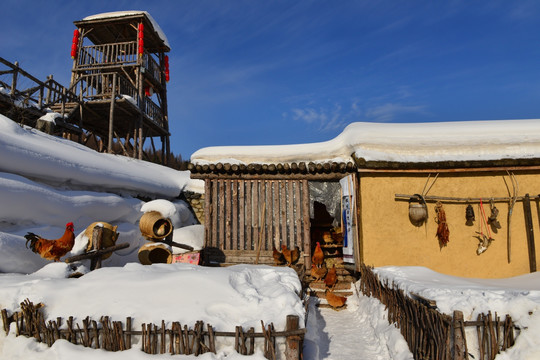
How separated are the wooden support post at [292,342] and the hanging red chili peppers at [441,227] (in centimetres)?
512

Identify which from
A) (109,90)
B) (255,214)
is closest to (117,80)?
(109,90)

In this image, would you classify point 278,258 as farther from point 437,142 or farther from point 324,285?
point 437,142

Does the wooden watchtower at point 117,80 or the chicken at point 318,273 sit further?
the wooden watchtower at point 117,80

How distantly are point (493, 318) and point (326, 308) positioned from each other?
3.88 metres

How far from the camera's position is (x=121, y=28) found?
658 inches

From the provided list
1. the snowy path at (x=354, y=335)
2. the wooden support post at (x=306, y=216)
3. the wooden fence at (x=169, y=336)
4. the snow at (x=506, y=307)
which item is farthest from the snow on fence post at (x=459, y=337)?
the wooden support post at (x=306, y=216)

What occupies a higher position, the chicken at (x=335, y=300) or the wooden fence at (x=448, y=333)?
the wooden fence at (x=448, y=333)

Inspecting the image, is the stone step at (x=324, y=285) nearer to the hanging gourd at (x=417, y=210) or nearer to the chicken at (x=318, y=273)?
the chicken at (x=318, y=273)

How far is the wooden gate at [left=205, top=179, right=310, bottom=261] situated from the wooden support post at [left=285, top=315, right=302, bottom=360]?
4793 millimetres

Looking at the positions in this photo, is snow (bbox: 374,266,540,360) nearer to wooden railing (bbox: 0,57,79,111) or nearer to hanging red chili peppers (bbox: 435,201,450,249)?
hanging red chili peppers (bbox: 435,201,450,249)

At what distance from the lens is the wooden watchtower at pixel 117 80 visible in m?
14.0

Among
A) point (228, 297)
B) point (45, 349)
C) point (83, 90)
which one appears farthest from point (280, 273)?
point (83, 90)

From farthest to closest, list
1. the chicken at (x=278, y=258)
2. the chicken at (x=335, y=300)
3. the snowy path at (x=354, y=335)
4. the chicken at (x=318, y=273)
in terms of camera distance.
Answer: the chicken at (x=278, y=258) < the chicken at (x=318, y=273) < the chicken at (x=335, y=300) < the snowy path at (x=354, y=335)

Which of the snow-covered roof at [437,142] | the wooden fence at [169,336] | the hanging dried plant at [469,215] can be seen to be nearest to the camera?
the wooden fence at [169,336]
